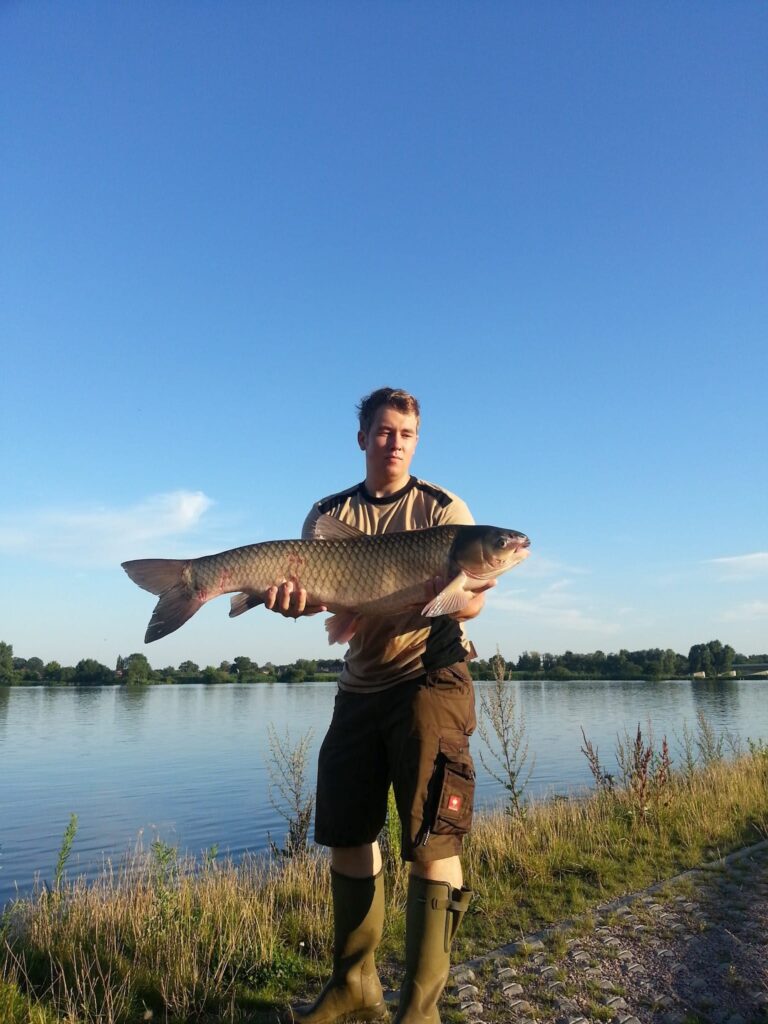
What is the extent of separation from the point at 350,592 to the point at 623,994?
97.2 inches

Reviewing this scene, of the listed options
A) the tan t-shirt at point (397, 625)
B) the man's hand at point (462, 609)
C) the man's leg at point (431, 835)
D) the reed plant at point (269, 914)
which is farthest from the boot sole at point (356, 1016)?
the man's hand at point (462, 609)

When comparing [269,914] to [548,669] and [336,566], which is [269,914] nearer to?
[336,566]

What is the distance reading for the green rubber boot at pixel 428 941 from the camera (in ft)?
10.4

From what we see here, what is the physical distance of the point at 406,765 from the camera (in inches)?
132

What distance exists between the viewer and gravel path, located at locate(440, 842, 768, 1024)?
11.4 feet

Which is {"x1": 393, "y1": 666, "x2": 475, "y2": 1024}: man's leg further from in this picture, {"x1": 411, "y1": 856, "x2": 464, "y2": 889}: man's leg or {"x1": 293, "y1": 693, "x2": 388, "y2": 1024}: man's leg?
{"x1": 293, "y1": 693, "x2": 388, "y2": 1024}: man's leg

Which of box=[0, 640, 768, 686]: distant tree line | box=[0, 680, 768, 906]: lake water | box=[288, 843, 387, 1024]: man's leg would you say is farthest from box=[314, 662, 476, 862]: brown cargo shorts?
box=[0, 640, 768, 686]: distant tree line

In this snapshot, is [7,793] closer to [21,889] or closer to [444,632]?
[21,889]

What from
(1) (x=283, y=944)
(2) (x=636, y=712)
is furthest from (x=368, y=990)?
(2) (x=636, y=712)

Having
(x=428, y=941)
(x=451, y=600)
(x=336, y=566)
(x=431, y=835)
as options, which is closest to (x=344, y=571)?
(x=336, y=566)

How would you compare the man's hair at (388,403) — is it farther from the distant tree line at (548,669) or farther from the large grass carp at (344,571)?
the distant tree line at (548,669)

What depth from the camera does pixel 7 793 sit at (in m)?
17.5

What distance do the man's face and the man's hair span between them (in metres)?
0.03

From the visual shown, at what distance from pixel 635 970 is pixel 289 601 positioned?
2774mm
